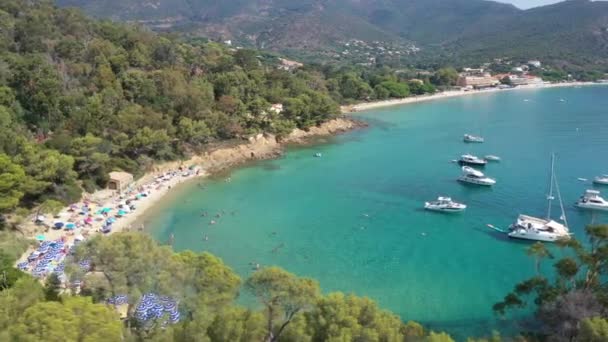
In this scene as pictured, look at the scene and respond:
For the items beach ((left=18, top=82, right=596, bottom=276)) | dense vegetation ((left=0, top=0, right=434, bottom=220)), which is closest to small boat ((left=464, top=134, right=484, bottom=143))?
beach ((left=18, top=82, right=596, bottom=276))

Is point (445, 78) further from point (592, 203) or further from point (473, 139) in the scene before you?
point (592, 203)

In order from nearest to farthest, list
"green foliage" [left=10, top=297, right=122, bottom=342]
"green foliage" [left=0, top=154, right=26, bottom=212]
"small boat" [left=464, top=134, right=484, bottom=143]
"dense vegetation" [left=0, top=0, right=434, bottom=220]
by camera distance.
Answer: "green foliage" [left=10, top=297, right=122, bottom=342] < "green foliage" [left=0, top=154, right=26, bottom=212] < "dense vegetation" [left=0, top=0, right=434, bottom=220] < "small boat" [left=464, top=134, right=484, bottom=143]

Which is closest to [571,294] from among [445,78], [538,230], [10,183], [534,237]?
[534,237]

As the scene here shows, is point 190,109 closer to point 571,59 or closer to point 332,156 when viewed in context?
point 332,156

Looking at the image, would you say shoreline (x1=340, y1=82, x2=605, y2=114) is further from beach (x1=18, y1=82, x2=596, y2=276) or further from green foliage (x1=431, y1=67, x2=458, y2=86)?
beach (x1=18, y1=82, x2=596, y2=276)

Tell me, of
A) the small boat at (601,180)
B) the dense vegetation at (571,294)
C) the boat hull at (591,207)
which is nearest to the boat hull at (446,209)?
the boat hull at (591,207)

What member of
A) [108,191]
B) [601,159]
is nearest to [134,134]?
[108,191]
